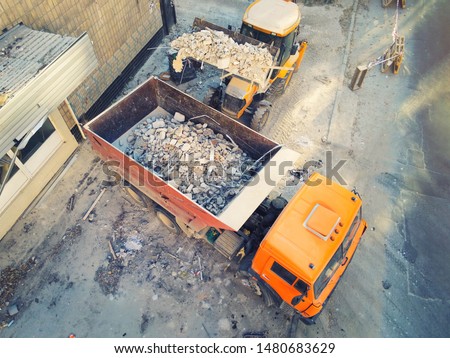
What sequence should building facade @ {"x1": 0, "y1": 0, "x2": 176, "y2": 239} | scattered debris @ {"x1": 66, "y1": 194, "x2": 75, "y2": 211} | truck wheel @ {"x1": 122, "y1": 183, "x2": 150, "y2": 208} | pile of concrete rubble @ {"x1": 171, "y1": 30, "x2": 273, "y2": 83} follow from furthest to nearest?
pile of concrete rubble @ {"x1": 171, "y1": 30, "x2": 273, "y2": 83}
scattered debris @ {"x1": 66, "y1": 194, "x2": 75, "y2": 211}
truck wheel @ {"x1": 122, "y1": 183, "x2": 150, "y2": 208}
building facade @ {"x1": 0, "y1": 0, "x2": 176, "y2": 239}

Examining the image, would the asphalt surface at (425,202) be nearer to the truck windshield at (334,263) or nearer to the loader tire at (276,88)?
the truck windshield at (334,263)

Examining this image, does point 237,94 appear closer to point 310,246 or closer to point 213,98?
point 213,98

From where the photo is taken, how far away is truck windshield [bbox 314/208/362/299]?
526cm

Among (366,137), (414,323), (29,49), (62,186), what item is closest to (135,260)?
(62,186)

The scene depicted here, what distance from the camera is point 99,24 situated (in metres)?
8.21

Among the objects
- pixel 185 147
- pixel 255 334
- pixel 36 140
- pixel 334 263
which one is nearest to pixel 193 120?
pixel 185 147

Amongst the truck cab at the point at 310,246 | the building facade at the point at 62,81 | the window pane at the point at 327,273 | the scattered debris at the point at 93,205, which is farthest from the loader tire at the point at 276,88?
the window pane at the point at 327,273

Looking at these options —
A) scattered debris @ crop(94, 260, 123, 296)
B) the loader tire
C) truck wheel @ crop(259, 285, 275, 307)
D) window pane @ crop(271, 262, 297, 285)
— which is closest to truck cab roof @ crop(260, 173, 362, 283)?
window pane @ crop(271, 262, 297, 285)

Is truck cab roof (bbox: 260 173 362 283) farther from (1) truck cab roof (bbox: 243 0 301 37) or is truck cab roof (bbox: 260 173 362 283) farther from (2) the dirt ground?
(1) truck cab roof (bbox: 243 0 301 37)

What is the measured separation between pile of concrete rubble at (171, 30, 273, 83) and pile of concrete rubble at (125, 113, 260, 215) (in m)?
1.84

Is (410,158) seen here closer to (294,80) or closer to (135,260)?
(294,80)

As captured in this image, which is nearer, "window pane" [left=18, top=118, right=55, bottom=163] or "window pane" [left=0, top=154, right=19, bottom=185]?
"window pane" [left=0, top=154, right=19, bottom=185]

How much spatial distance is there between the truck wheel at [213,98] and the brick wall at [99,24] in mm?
2924

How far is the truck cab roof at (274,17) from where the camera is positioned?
8.62 meters
